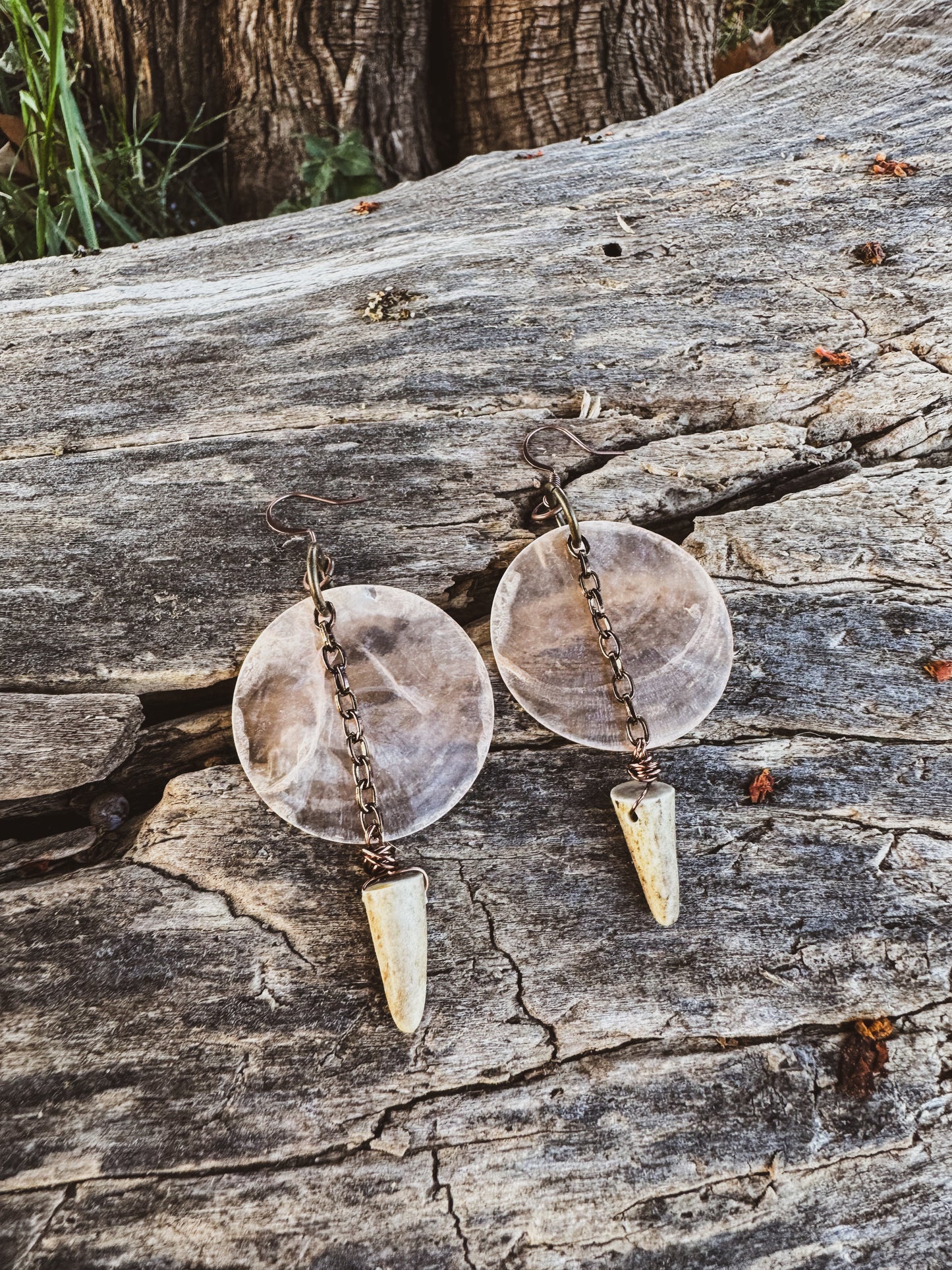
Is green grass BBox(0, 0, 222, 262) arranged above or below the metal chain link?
above

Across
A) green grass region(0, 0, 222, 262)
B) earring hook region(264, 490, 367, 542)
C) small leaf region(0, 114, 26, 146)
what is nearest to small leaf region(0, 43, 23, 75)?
green grass region(0, 0, 222, 262)

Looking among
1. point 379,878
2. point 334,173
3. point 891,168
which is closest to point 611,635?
point 379,878

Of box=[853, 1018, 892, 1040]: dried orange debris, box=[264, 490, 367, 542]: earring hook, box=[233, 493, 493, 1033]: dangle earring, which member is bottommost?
box=[853, 1018, 892, 1040]: dried orange debris

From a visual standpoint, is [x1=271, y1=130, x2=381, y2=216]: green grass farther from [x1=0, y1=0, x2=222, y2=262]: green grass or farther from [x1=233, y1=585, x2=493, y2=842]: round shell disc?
[x1=233, y1=585, x2=493, y2=842]: round shell disc

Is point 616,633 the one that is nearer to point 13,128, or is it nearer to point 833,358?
point 833,358

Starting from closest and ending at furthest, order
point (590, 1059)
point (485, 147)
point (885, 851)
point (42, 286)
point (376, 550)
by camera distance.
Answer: point (590, 1059) < point (885, 851) < point (376, 550) < point (42, 286) < point (485, 147)

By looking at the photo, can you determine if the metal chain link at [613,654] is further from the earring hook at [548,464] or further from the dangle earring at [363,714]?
the dangle earring at [363,714]

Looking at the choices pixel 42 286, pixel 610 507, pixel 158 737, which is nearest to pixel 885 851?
pixel 610 507

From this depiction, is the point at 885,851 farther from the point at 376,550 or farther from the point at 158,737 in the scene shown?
the point at 158,737
